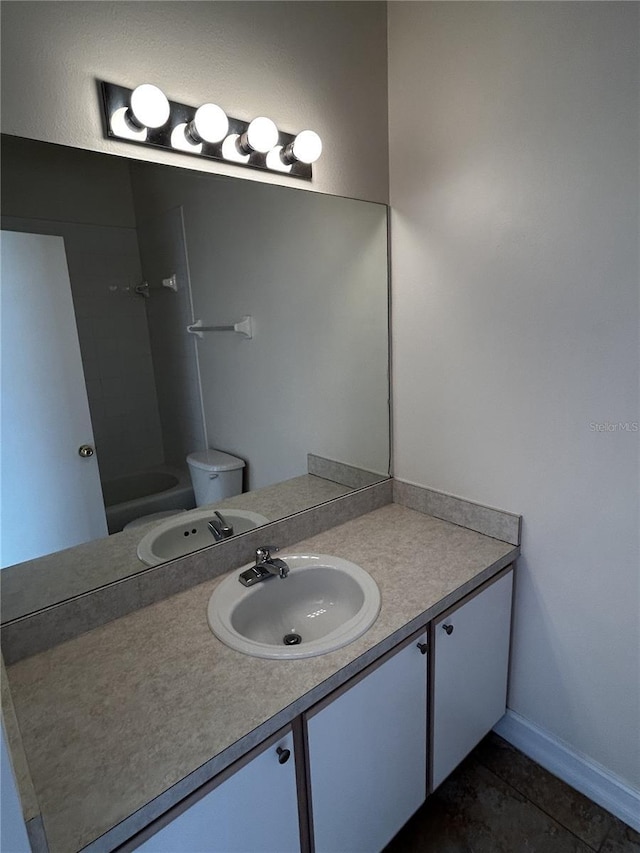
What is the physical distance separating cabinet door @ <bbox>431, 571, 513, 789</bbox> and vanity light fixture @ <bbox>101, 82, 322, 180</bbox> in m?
1.39

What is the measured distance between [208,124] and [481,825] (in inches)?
83.2

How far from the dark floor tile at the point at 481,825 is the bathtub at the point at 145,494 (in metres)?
1.19

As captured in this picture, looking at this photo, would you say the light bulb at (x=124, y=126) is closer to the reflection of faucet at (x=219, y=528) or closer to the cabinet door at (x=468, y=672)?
the reflection of faucet at (x=219, y=528)

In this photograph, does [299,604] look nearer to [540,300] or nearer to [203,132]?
[540,300]

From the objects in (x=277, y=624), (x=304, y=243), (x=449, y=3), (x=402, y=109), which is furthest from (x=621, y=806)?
(x=449, y=3)

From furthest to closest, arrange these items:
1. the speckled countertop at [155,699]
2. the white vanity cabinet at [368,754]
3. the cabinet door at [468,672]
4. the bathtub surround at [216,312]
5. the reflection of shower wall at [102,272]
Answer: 1. the cabinet door at [468,672]
2. the bathtub surround at [216,312]
3. the reflection of shower wall at [102,272]
4. the white vanity cabinet at [368,754]
5. the speckled countertop at [155,699]

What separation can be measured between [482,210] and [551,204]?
205mm

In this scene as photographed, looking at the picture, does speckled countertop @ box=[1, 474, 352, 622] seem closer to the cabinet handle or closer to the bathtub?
the bathtub

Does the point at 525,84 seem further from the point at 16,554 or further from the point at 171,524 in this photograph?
the point at 16,554

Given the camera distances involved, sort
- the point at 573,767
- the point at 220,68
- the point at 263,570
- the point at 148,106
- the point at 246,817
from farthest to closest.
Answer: the point at 573,767, the point at 263,570, the point at 220,68, the point at 148,106, the point at 246,817

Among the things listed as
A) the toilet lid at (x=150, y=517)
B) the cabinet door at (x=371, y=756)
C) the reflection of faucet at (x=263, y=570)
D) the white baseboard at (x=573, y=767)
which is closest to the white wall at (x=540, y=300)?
the white baseboard at (x=573, y=767)

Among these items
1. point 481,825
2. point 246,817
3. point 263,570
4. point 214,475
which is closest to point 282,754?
point 246,817

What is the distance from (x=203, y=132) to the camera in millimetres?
1115

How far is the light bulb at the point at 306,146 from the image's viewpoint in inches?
51.2
